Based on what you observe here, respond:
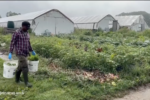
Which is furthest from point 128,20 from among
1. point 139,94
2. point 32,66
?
point 32,66

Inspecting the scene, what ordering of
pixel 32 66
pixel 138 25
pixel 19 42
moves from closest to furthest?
pixel 19 42
pixel 32 66
pixel 138 25

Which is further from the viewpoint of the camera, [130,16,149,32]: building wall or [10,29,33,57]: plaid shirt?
[130,16,149,32]: building wall

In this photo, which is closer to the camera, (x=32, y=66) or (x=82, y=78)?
(x=82, y=78)

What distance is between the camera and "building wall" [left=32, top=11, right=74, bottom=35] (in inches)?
789

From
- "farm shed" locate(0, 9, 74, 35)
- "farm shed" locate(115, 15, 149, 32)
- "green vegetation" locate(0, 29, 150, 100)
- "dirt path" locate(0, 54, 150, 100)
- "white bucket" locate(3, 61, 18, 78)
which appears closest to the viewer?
"green vegetation" locate(0, 29, 150, 100)

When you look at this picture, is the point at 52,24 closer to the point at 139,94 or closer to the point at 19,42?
the point at 19,42

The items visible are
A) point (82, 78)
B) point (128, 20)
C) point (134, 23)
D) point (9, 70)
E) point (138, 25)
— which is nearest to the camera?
point (9, 70)

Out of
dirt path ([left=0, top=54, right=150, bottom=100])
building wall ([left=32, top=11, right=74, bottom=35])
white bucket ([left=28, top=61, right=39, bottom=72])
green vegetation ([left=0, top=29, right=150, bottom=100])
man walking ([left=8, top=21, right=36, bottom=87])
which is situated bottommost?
dirt path ([left=0, top=54, right=150, bottom=100])

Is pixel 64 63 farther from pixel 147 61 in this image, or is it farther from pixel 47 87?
pixel 147 61

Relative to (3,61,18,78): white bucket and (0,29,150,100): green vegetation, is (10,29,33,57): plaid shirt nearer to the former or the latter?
(3,61,18,78): white bucket

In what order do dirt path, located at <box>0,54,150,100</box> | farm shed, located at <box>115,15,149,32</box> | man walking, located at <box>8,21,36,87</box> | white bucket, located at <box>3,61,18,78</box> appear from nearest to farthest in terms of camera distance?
man walking, located at <box>8,21,36,87</box> → dirt path, located at <box>0,54,150,100</box> → white bucket, located at <box>3,61,18,78</box> → farm shed, located at <box>115,15,149,32</box>

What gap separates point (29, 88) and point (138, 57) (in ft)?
12.9

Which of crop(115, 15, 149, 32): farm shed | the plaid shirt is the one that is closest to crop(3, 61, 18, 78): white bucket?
the plaid shirt

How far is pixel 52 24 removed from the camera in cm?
2091
